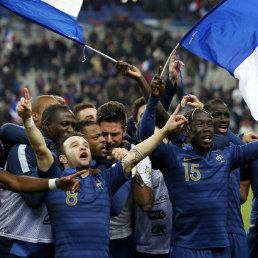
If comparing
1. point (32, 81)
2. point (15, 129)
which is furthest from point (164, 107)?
point (32, 81)

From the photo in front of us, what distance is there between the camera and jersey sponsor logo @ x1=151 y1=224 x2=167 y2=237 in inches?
231

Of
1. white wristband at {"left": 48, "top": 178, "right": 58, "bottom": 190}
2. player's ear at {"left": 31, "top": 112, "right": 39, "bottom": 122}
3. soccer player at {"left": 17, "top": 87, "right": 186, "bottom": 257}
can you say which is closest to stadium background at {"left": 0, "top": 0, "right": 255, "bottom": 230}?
player's ear at {"left": 31, "top": 112, "right": 39, "bottom": 122}

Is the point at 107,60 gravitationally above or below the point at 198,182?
above

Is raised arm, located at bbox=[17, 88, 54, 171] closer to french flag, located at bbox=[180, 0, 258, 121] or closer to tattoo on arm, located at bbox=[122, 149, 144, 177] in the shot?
tattoo on arm, located at bbox=[122, 149, 144, 177]

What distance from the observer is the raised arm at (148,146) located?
4941 millimetres

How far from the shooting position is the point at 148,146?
4961 millimetres

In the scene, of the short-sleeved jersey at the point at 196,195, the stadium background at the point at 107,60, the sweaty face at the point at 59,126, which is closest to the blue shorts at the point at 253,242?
the short-sleeved jersey at the point at 196,195

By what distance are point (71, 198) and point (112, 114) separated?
3.88 ft

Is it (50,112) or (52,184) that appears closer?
(52,184)

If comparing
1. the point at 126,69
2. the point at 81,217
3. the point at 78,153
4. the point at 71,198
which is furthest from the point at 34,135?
the point at 126,69

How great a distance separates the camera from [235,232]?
5.65m

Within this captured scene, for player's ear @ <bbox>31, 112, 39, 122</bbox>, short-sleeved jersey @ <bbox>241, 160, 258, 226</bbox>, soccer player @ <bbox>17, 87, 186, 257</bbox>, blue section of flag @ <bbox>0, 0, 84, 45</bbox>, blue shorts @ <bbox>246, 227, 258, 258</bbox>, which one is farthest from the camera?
blue shorts @ <bbox>246, 227, 258, 258</bbox>

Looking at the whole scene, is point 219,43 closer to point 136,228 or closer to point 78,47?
point 136,228

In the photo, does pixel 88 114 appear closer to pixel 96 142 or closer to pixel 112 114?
pixel 112 114
